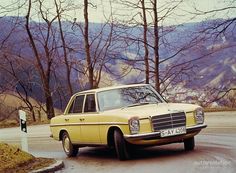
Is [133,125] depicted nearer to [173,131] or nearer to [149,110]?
[149,110]

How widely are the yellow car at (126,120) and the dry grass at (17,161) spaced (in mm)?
1424

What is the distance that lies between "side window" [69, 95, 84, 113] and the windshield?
0.76 m

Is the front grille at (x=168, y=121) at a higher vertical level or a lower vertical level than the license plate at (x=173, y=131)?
higher

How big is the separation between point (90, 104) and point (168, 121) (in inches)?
96.0

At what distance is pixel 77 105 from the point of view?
13.1m

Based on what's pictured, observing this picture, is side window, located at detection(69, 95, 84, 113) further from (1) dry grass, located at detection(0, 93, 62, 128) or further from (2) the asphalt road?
(1) dry grass, located at detection(0, 93, 62, 128)

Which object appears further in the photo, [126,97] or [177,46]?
[177,46]

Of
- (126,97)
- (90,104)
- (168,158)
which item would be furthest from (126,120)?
(90,104)

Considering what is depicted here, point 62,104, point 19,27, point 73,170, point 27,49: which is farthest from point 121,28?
point 73,170

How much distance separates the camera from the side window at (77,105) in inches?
508

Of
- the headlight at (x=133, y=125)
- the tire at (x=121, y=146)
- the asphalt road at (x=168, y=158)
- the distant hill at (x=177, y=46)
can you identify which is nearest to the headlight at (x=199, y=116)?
the asphalt road at (x=168, y=158)

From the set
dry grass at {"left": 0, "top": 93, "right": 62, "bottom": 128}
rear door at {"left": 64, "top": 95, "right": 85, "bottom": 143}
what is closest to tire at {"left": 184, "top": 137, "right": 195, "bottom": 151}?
rear door at {"left": 64, "top": 95, "right": 85, "bottom": 143}

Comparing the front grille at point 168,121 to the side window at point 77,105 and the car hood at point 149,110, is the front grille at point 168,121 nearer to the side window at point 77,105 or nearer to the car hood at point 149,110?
the car hood at point 149,110

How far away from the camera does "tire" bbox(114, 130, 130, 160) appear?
1076 centimetres
